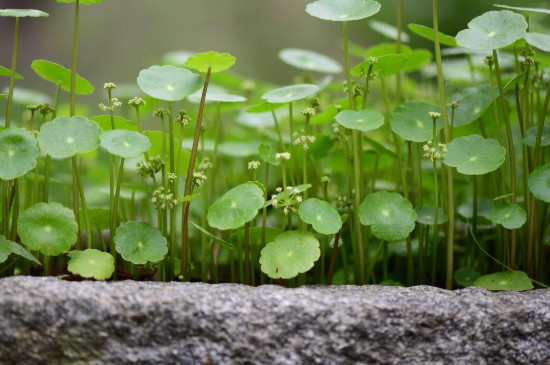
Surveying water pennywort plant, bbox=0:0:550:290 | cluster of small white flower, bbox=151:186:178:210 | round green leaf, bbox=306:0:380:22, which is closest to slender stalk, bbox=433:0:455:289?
water pennywort plant, bbox=0:0:550:290

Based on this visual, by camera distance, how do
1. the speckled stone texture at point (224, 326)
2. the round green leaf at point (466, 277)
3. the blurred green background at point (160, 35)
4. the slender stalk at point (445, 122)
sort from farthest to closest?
the blurred green background at point (160, 35)
the round green leaf at point (466, 277)
the slender stalk at point (445, 122)
the speckled stone texture at point (224, 326)

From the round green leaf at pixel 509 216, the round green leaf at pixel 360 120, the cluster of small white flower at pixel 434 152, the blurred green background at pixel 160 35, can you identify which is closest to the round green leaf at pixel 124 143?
the round green leaf at pixel 360 120

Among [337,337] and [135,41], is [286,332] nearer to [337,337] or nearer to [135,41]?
[337,337]

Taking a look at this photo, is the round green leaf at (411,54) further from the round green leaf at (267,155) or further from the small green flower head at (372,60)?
the round green leaf at (267,155)

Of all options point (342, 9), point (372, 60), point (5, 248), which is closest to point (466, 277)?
point (372, 60)

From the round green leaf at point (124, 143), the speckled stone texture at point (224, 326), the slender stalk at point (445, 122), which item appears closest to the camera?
the speckled stone texture at point (224, 326)

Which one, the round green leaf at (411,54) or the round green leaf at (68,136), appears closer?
the round green leaf at (68,136)
